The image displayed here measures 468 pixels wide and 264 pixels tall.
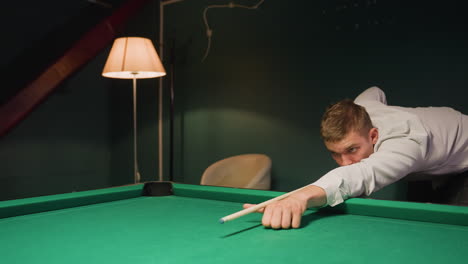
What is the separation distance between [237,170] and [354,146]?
1.54 m

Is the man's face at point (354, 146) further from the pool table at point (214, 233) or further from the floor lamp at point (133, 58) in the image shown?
the floor lamp at point (133, 58)

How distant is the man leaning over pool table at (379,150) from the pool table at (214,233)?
76 mm

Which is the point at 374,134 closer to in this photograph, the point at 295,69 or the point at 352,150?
the point at 352,150

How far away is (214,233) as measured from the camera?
98 cm

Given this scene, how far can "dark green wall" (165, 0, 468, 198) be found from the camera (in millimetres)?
2637

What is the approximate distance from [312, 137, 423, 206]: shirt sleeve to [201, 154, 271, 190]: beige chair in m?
1.49

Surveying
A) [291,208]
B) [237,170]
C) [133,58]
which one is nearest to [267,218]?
[291,208]

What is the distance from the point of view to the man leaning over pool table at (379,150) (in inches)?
48.9

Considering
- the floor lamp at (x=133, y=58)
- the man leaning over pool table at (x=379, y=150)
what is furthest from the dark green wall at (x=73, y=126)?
the man leaning over pool table at (x=379, y=150)

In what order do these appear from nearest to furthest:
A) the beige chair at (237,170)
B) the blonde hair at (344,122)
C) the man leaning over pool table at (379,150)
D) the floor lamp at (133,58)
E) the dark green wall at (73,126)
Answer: the man leaning over pool table at (379,150)
the blonde hair at (344,122)
the floor lamp at (133,58)
the beige chair at (237,170)
the dark green wall at (73,126)

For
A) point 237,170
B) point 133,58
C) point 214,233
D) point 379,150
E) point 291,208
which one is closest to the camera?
point 214,233

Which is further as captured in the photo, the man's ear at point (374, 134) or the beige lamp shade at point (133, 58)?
the beige lamp shade at point (133, 58)

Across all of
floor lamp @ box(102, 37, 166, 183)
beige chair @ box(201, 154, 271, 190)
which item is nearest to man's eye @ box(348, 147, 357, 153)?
beige chair @ box(201, 154, 271, 190)

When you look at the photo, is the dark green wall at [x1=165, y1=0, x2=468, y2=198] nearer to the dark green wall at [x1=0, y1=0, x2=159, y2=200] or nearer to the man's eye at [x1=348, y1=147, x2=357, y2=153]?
the dark green wall at [x1=0, y1=0, x2=159, y2=200]
